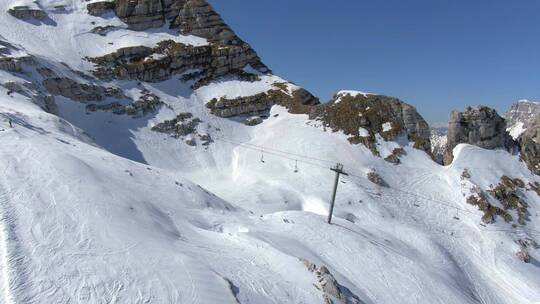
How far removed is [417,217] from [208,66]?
44804 mm

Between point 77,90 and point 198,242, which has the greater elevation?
point 77,90

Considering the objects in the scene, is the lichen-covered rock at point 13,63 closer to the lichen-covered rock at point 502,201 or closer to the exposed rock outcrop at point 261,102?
the exposed rock outcrop at point 261,102

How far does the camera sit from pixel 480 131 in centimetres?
4697

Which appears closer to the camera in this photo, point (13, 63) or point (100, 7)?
point (13, 63)

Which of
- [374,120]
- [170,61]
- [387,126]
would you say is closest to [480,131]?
[387,126]

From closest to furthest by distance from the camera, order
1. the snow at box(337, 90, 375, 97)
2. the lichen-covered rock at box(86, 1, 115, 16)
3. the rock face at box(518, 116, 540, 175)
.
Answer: the rock face at box(518, 116, 540, 175) < the snow at box(337, 90, 375, 97) < the lichen-covered rock at box(86, 1, 115, 16)

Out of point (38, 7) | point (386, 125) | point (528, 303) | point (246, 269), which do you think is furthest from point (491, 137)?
point (38, 7)

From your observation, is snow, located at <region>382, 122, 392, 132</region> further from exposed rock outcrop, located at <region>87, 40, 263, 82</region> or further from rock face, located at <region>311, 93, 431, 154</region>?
exposed rock outcrop, located at <region>87, 40, 263, 82</region>

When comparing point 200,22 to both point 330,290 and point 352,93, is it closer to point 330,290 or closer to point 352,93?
point 352,93

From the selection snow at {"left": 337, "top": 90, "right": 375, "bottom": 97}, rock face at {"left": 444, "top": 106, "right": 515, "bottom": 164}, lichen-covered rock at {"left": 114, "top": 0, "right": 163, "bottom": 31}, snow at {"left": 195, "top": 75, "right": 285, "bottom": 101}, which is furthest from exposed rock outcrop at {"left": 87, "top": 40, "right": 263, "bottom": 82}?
rock face at {"left": 444, "top": 106, "right": 515, "bottom": 164}

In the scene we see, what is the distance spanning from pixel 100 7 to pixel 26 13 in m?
12.7

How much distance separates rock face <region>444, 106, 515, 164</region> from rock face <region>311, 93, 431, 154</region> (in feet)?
13.5

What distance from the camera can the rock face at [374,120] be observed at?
46.1 meters

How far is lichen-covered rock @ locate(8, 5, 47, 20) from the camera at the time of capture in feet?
193
